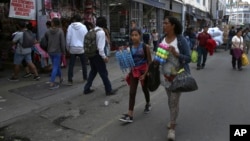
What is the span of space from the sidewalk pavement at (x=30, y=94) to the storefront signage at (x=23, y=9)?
5.85ft

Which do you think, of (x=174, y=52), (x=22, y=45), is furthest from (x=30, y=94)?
(x=174, y=52)

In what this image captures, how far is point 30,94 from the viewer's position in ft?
27.5

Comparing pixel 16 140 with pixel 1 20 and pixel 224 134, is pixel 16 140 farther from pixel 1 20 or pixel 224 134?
pixel 1 20

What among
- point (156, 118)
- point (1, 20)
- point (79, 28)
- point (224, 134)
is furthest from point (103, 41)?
point (1, 20)

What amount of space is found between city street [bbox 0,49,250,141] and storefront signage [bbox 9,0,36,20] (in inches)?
105

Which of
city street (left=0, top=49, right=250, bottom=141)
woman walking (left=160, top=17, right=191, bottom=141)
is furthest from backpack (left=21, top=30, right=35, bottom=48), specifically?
woman walking (left=160, top=17, right=191, bottom=141)

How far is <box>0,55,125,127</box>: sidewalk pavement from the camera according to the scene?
705cm

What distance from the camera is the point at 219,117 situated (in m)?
6.29

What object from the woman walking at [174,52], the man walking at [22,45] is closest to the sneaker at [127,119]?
the woman walking at [174,52]

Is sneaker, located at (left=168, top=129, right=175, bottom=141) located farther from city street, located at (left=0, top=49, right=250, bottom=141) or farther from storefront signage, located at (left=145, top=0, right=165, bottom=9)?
storefront signage, located at (left=145, top=0, right=165, bottom=9)

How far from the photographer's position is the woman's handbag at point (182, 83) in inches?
197

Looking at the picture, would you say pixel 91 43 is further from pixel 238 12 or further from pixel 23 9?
pixel 238 12

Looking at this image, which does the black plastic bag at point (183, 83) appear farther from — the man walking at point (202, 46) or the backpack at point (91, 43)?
the man walking at point (202, 46)

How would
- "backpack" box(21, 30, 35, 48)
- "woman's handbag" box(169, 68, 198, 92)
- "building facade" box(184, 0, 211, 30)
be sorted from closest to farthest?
"woman's handbag" box(169, 68, 198, 92) → "backpack" box(21, 30, 35, 48) → "building facade" box(184, 0, 211, 30)
